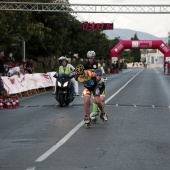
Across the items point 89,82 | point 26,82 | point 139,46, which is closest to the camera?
point 89,82

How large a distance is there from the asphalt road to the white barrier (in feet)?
17.7

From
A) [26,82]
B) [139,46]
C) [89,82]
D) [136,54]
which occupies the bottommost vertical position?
[136,54]

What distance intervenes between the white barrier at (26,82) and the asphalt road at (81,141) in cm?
538

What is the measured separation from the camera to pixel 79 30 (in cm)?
5909

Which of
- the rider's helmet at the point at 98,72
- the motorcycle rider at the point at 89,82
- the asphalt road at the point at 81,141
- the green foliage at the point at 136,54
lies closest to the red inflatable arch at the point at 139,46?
the asphalt road at the point at 81,141

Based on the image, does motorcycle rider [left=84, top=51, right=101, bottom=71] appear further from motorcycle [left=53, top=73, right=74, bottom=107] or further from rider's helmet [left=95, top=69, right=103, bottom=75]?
motorcycle [left=53, top=73, right=74, bottom=107]

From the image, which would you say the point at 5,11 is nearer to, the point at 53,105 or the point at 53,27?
the point at 53,27

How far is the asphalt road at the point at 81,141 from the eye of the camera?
26.9 feet

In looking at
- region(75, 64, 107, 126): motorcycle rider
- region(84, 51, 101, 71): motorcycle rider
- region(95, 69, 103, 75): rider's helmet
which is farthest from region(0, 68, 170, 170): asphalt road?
region(84, 51, 101, 71): motorcycle rider

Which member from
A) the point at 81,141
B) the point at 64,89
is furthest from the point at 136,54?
the point at 81,141

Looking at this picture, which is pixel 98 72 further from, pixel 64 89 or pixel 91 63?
pixel 64 89

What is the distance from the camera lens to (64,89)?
718 inches

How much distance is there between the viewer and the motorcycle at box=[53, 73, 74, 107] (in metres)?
18.1

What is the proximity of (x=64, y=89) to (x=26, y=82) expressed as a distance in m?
6.90
